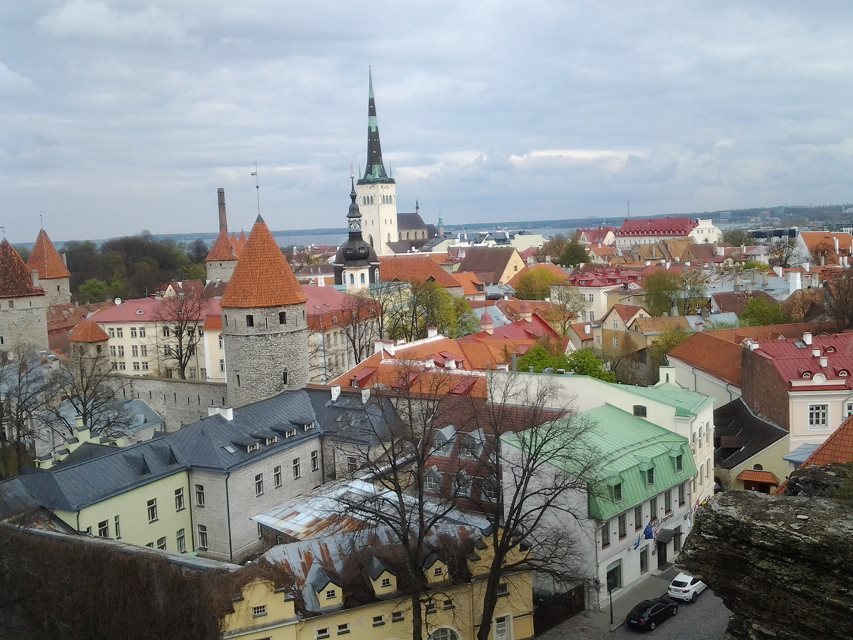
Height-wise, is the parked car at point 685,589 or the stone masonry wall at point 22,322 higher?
the stone masonry wall at point 22,322

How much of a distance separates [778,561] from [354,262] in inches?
2194

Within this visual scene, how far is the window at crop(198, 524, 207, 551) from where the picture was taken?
25016 mm

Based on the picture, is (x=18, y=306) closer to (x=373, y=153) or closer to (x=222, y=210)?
(x=222, y=210)

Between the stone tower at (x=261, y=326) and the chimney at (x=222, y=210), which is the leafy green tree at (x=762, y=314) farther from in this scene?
the chimney at (x=222, y=210)

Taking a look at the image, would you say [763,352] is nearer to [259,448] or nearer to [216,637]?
[259,448]

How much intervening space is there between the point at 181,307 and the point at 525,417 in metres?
30.6

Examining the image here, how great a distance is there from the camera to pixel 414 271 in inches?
3068

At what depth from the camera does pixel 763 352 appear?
3172 centimetres

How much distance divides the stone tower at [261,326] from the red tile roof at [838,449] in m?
18.5

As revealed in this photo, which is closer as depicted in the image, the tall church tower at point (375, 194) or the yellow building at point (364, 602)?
the yellow building at point (364, 602)

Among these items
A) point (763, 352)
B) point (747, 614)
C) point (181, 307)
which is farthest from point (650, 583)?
point (181, 307)

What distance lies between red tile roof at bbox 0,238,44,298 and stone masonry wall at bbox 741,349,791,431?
41103 mm

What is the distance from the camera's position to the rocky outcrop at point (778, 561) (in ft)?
25.1

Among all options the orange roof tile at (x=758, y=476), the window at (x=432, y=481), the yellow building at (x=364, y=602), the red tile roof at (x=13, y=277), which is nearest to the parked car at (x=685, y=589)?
the yellow building at (x=364, y=602)
